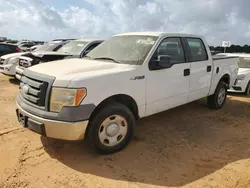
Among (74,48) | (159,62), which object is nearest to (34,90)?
(159,62)

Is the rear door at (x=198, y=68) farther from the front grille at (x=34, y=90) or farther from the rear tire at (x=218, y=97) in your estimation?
the front grille at (x=34, y=90)

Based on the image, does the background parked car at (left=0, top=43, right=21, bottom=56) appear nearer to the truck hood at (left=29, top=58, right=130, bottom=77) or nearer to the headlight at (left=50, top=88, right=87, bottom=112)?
the truck hood at (left=29, top=58, right=130, bottom=77)

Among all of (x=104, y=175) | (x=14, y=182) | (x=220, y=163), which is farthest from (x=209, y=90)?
(x=14, y=182)

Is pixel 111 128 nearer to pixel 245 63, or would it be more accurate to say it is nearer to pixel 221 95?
pixel 221 95

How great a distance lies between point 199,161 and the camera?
12.4 ft

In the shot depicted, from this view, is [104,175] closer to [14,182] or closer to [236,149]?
[14,182]

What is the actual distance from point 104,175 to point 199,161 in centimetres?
146

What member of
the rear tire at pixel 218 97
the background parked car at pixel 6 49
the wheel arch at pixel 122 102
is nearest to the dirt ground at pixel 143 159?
the wheel arch at pixel 122 102

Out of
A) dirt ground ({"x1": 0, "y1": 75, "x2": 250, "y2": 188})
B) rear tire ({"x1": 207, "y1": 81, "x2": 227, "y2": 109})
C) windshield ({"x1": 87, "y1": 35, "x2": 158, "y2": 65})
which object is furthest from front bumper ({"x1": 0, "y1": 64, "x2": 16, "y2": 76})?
rear tire ({"x1": 207, "y1": 81, "x2": 227, "y2": 109})

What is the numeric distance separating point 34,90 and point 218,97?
4.75 m

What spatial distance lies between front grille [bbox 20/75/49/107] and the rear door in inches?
119

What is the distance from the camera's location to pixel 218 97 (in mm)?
6527

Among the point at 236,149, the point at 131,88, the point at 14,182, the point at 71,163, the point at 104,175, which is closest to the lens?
the point at 14,182

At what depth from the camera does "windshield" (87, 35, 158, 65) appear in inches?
167
